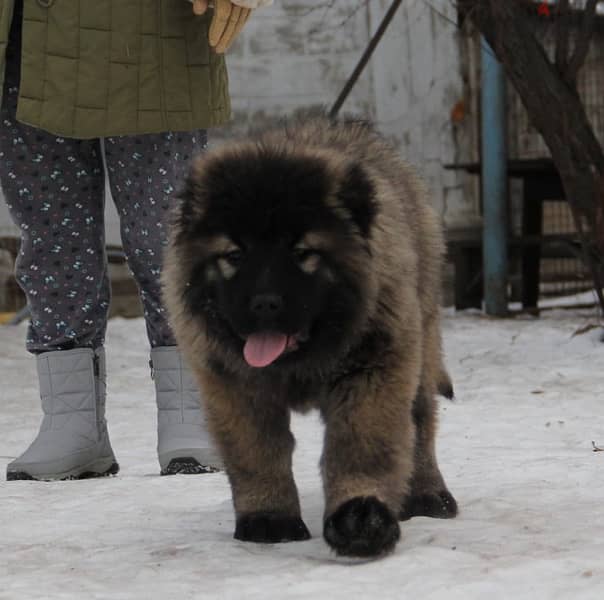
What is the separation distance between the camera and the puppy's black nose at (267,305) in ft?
8.75

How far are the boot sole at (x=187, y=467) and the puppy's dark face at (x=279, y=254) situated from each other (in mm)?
1093

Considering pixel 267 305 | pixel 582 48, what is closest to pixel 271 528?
pixel 267 305

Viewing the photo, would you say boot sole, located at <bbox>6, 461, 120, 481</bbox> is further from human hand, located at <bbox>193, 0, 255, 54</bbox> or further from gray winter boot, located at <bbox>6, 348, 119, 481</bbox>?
human hand, located at <bbox>193, 0, 255, 54</bbox>

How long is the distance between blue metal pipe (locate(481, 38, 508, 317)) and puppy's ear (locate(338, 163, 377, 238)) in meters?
7.15

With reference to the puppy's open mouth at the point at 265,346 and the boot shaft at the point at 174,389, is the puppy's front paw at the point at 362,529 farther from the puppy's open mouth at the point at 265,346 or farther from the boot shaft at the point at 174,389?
the boot shaft at the point at 174,389

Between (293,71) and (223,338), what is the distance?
786cm

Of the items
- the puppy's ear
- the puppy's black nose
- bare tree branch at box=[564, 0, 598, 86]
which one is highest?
bare tree branch at box=[564, 0, 598, 86]

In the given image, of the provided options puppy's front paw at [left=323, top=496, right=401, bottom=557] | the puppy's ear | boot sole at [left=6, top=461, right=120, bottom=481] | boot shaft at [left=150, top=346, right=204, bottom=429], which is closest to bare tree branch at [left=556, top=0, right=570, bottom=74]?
boot shaft at [left=150, top=346, right=204, bottom=429]

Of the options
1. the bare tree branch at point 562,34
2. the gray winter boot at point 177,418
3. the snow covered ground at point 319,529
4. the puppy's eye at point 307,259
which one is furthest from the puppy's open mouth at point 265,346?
the bare tree branch at point 562,34

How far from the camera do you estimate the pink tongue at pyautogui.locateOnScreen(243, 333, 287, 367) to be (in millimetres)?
2777

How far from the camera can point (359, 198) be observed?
9.27ft

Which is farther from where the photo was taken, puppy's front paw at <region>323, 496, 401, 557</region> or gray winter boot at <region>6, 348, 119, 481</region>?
gray winter boot at <region>6, 348, 119, 481</region>

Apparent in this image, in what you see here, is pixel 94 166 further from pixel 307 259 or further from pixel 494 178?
pixel 494 178

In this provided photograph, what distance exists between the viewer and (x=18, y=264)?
403cm
